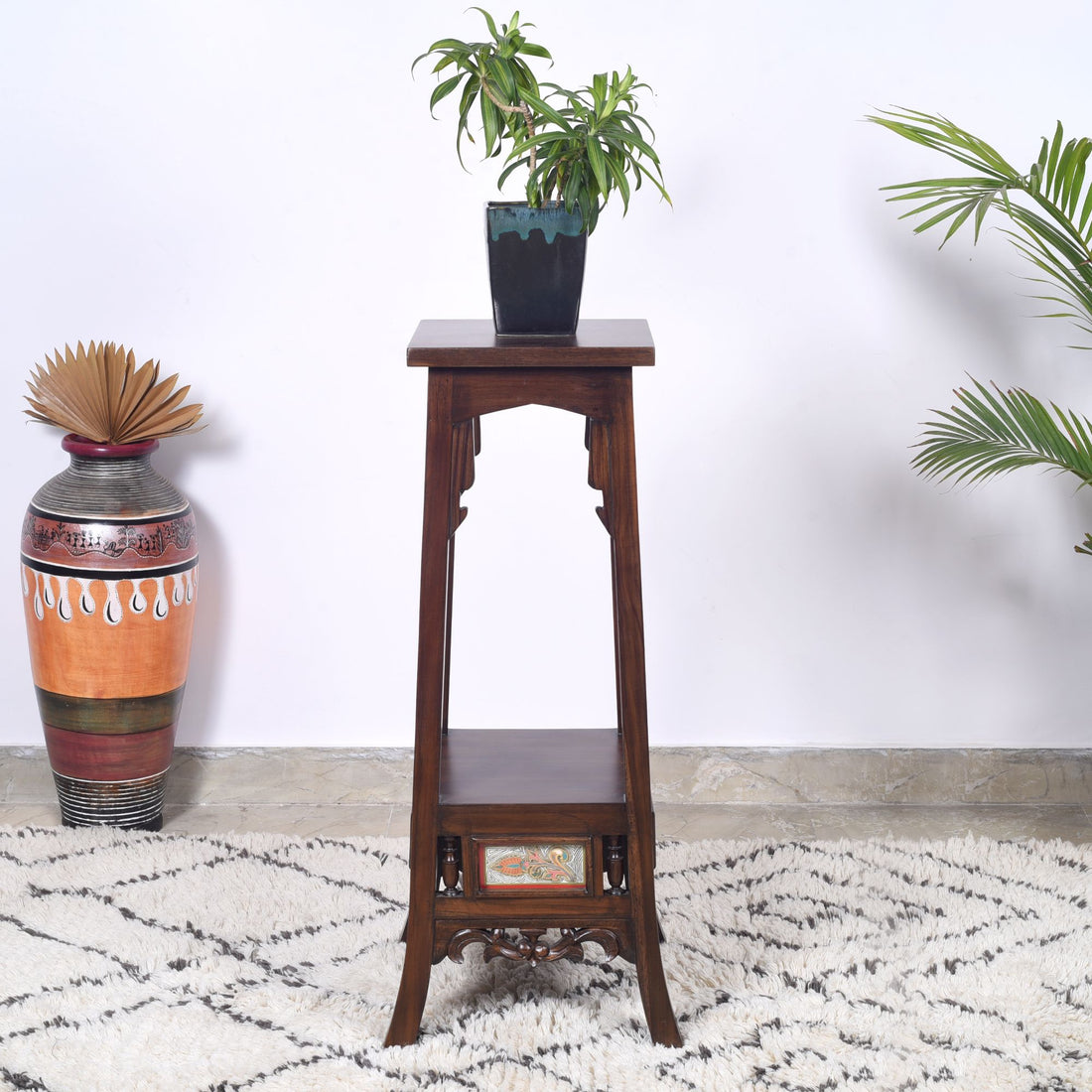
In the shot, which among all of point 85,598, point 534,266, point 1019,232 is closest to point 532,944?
point 534,266

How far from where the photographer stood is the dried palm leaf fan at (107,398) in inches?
91.6

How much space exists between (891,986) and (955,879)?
1.52 feet

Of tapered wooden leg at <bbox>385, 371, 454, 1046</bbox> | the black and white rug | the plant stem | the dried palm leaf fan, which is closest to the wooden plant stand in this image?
tapered wooden leg at <bbox>385, 371, 454, 1046</bbox>

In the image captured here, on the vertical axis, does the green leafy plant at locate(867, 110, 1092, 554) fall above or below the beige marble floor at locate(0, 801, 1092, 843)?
above

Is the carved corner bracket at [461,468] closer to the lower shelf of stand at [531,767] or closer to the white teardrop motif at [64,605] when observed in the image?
the lower shelf of stand at [531,767]

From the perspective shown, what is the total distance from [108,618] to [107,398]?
1.46 ft

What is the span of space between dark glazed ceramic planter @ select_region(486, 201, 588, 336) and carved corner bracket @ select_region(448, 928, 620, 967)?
0.86m

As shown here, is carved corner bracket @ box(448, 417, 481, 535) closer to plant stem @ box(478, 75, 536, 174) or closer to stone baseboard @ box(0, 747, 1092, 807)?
plant stem @ box(478, 75, 536, 174)

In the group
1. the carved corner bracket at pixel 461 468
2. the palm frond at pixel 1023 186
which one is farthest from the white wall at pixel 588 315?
the carved corner bracket at pixel 461 468

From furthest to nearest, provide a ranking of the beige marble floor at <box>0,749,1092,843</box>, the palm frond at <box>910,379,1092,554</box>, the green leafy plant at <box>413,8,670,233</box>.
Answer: the beige marble floor at <box>0,749,1092,843</box> < the palm frond at <box>910,379,1092,554</box> < the green leafy plant at <box>413,8,670,233</box>

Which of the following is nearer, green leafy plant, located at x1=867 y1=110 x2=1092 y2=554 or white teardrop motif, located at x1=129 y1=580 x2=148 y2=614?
green leafy plant, located at x1=867 y1=110 x2=1092 y2=554

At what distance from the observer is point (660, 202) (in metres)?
2.46

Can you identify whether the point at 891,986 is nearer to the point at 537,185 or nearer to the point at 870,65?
the point at 537,185

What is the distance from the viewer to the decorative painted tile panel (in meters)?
1.65
